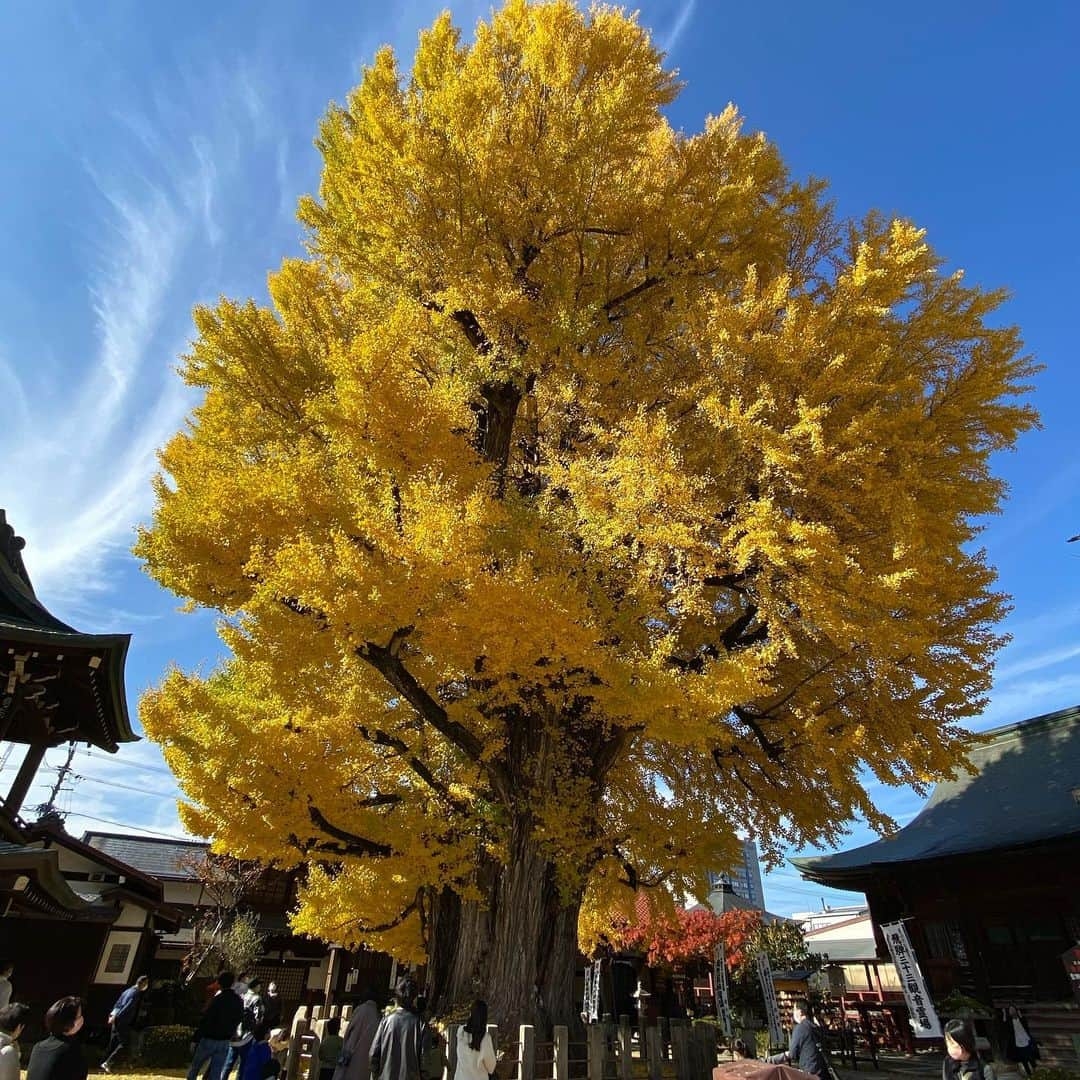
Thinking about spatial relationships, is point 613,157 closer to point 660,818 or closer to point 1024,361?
point 1024,361

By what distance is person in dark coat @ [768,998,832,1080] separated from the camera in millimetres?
5449

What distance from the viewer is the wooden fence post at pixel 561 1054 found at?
17.9 ft

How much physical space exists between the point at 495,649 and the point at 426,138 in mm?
6385

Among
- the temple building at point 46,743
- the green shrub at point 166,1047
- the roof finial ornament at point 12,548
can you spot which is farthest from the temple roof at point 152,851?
the roof finial ornament at point 12,548

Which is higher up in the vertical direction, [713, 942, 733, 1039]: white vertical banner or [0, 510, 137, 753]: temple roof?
[0, 510, 137, 753]: temple roof

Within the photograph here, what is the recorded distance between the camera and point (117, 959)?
12906 mm

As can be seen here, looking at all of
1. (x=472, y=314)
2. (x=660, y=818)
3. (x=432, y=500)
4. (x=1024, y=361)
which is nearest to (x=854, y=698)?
(x=660, y=818)

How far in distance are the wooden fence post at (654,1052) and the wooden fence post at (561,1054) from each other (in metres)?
1.25

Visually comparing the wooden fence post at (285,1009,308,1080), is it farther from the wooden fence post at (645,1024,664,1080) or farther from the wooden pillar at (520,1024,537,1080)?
the wooden fence post at (645,1024,664,1080)

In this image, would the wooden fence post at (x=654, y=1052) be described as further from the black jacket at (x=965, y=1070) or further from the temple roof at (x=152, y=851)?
the temple roof at (x=152, y=851)

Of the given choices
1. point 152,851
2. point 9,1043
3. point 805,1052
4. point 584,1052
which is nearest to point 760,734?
point 805,1052

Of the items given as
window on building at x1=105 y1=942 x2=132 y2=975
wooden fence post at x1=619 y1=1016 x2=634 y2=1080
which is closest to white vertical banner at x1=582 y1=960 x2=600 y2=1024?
wooden fence post at x1=619 y1=1016 x2=634 y2=1080

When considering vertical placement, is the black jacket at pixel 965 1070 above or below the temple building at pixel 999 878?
below

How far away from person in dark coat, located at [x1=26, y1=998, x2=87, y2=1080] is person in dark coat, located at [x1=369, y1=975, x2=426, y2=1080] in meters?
1.80
